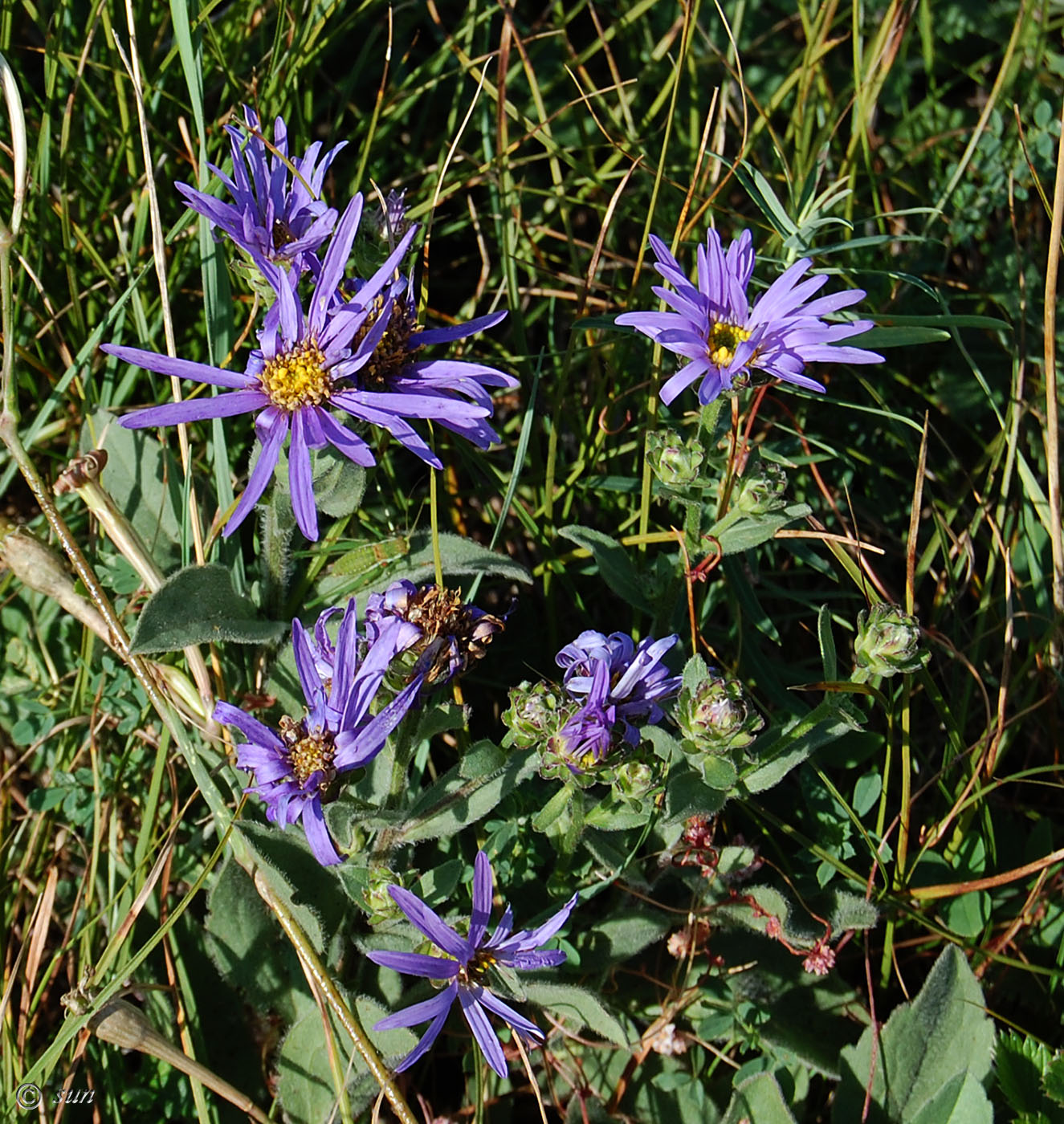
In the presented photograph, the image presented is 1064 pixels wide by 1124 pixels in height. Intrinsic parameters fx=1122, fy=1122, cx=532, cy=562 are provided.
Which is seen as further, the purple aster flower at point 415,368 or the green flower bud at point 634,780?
the purple aster flower at point 415,368

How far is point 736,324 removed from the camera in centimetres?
332

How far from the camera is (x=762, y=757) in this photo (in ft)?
10.3

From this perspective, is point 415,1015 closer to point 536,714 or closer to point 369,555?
point 536,714

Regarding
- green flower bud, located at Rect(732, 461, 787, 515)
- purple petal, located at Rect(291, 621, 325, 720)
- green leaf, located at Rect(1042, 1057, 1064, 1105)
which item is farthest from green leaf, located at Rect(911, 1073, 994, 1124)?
purple petal, located at Rect(291, 621, 325, 720)

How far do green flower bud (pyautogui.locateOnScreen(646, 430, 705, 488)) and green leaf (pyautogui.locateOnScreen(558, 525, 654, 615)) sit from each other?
1.28 ft

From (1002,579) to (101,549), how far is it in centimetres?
329

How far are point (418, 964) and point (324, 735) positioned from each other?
2.06 ft

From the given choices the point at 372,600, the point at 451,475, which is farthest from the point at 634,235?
the point at 372,600

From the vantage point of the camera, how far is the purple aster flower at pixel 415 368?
3.18 meters

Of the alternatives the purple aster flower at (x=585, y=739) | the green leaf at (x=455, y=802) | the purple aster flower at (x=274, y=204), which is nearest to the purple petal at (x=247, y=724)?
the green leaf at (x=455, y=802)

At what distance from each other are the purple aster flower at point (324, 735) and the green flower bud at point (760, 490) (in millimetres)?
1019

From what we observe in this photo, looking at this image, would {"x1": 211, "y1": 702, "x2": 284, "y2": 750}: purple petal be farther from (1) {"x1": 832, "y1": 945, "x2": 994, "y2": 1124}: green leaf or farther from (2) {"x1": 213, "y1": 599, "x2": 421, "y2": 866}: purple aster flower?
(1) {"x1": 832, "y1": 945, "x2": 994, "y2": 1124}: green leaf

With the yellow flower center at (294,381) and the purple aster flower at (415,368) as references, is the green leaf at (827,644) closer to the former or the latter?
the purple aster flower at (415,368)

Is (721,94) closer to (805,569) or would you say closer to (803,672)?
(805,569)
